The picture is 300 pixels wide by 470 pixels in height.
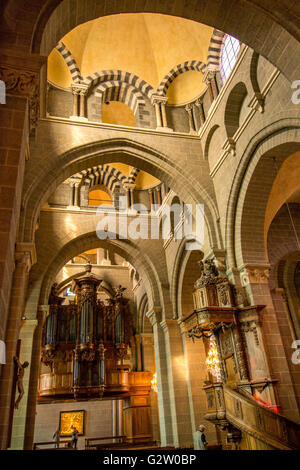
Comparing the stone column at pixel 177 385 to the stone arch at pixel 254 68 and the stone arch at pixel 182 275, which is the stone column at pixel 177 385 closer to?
the stone arch at pixel 182 275

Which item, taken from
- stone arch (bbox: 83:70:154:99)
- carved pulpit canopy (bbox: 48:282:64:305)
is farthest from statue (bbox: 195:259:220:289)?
carved pulpit canopy (bbox: 48:282:64:305)

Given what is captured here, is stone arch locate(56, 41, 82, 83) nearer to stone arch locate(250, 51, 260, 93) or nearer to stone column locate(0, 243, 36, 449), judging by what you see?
stone arch locate(250, 51, 260, 93)

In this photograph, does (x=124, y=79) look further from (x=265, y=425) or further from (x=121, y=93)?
(x=265, y=425)

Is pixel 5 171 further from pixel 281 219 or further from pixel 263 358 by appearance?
pixel 281 219

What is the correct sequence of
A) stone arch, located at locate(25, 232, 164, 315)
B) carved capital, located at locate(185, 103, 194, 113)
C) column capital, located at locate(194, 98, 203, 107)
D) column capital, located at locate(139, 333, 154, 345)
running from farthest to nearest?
1. column capital, located at locate(139, 333, 154, 345)
2. carved capital, located at locate(185, 103, 194, 113)
3. column capital, located at locate(194, 98, 203, 107)
4. stone arch, located at locate(25, 232, 164, 315)

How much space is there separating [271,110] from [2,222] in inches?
259

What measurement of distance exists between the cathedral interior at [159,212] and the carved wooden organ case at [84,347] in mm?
67

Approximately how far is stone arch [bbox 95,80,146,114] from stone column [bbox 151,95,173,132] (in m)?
A: 0.43

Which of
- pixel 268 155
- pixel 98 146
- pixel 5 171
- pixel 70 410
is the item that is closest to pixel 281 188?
pixel 268 155

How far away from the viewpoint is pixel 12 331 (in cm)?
700

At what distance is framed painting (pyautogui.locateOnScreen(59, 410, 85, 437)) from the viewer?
19.5 metres

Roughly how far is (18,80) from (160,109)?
8.46 metres

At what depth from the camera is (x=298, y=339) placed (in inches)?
479

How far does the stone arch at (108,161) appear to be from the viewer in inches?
391
